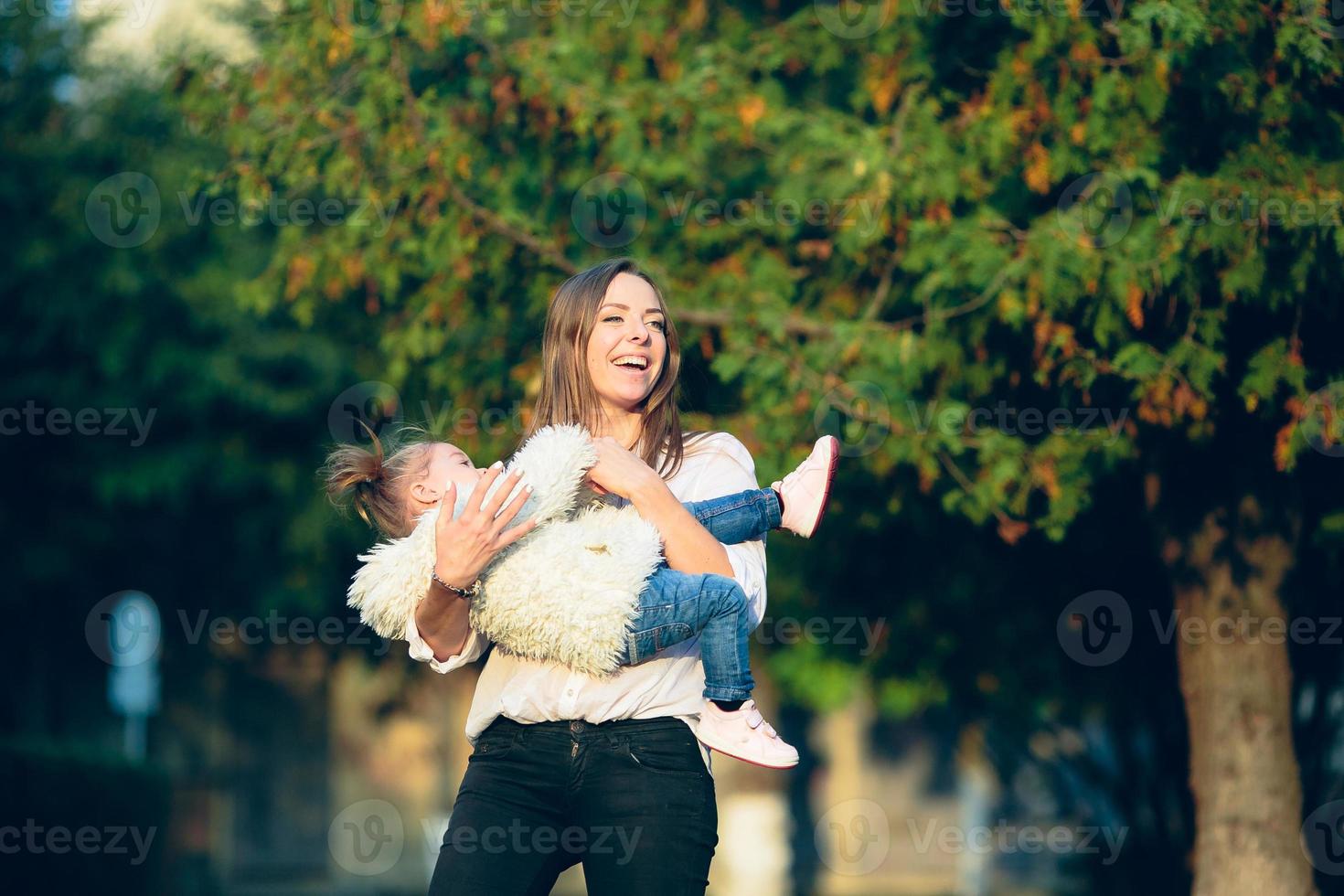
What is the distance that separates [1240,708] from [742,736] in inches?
194

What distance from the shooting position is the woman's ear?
401 cm

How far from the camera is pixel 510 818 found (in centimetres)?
340

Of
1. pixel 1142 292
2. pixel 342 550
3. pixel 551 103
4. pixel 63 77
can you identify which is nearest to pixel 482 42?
pixel 551 103

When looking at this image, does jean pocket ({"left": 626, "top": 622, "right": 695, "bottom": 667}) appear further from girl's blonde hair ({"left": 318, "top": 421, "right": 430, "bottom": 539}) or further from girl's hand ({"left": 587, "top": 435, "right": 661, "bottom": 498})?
girl's blonde hair ({"left": 318, "top": 421, "right": 430, "bottom": 539})

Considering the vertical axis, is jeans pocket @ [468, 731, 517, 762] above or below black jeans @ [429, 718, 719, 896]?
→ above

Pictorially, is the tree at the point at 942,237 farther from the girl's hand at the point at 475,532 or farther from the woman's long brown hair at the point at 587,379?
the girl's hand at the point at 475,532

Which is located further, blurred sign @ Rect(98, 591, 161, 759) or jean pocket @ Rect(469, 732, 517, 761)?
blurred sign @ Rect(98, 591, 161, 759)

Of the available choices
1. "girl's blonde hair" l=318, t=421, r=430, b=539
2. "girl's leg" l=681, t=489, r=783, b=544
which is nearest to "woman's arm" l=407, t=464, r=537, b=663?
"girl's leg" l=681, t=489, r=783, b=544

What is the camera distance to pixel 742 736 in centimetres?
345

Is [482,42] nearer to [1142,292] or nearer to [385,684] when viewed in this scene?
[1142,292]

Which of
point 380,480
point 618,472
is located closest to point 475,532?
point 618,472

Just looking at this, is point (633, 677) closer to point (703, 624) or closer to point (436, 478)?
point (703, 624)

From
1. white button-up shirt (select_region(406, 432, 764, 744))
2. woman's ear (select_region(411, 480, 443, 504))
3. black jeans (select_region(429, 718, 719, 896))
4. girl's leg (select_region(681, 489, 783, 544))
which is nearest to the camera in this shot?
black jeans (select_region(429, 718, 719, 896))

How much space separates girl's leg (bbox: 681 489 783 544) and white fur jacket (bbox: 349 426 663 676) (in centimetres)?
18
